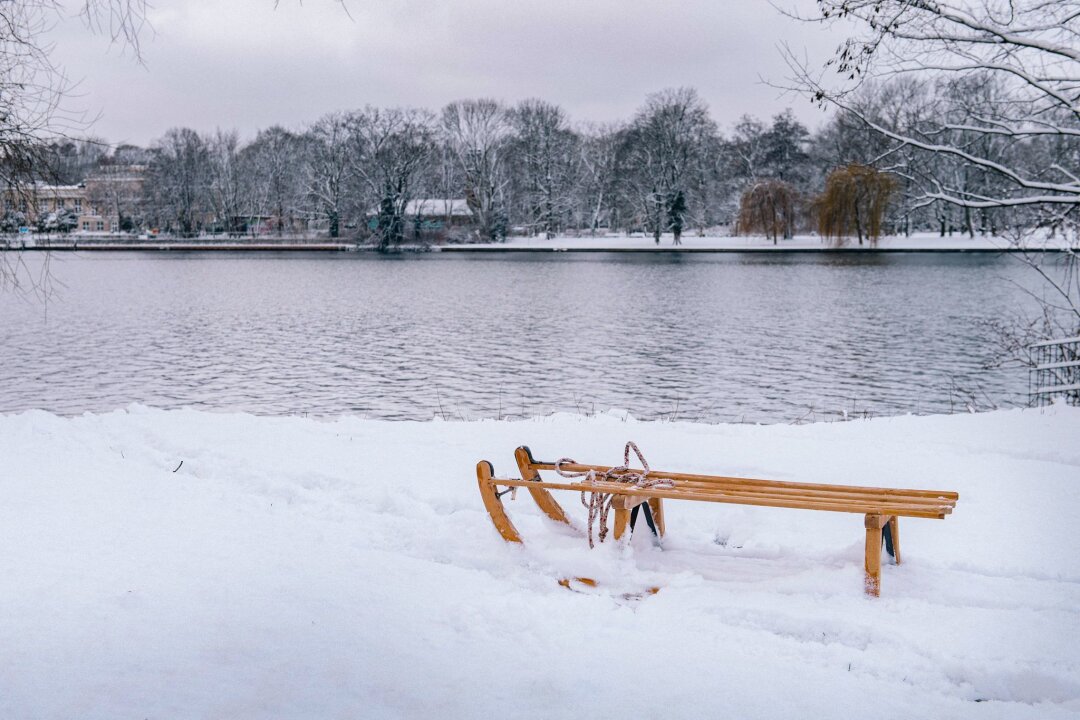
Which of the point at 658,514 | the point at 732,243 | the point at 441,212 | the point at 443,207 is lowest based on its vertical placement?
the point at 658,514

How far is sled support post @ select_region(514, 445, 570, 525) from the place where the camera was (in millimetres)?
7188

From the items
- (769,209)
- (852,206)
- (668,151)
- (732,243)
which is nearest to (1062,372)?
(852,206)

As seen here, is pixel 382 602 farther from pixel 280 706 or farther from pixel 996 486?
pixel 996 486

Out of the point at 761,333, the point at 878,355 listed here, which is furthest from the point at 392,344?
the point at 878,355

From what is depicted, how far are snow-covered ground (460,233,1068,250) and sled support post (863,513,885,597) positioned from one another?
241 feet

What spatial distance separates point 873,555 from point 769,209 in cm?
8084

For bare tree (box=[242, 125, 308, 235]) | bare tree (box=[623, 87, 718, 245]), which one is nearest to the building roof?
bare tree (box=[242, 125, 308, 235])

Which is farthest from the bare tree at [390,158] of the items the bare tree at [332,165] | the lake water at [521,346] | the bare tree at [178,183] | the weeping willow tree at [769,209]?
the lake water at [521,346]

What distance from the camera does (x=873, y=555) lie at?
5824mm

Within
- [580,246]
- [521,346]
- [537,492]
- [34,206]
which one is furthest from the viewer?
[580,246]

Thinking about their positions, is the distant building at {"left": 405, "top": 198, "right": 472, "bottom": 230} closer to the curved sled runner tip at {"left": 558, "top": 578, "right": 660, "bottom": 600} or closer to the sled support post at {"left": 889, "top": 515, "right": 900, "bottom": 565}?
the curved sled runner tip at {"left": 558, "top": 578, "right": 660, "bottom": 600}

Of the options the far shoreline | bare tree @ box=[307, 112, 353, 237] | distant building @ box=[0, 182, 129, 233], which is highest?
bare tree @ box=[307, 112, 353, 237]

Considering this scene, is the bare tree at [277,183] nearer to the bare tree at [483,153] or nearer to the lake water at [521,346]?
the bare tree at [483,153]

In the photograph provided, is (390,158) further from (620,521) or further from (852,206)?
(620,521)
